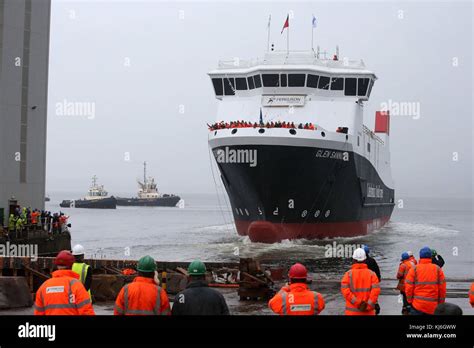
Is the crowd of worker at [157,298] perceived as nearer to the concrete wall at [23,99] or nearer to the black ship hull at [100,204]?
the concrete wall at [23,99]

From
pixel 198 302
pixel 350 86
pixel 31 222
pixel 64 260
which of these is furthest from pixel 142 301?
pixel 350 86

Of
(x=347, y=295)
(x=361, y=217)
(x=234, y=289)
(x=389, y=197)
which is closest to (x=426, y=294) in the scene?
(x=347, y=295)

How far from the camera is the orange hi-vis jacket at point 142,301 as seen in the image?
5.57 m

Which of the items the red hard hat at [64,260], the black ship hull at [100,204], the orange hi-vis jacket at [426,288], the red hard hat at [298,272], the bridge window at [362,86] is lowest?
the black ship hull at [100,204]

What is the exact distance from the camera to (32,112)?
25.8m

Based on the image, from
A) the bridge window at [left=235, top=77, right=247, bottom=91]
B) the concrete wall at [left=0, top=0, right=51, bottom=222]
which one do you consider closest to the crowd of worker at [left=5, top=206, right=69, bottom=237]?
the concrete wall at [left=0, top=0, right=51, bottom=222]

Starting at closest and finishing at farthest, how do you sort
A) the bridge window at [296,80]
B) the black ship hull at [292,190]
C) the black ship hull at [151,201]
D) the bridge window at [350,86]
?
the black ship hull at [292,190], the bridge window at [296,80], the bridge window at [350,86], the black ship hull at [151,201]

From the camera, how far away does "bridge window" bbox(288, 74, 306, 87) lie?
3061 centimetres

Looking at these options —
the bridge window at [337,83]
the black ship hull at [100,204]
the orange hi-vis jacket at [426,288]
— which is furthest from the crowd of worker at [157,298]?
the black ship hull at [100,204]

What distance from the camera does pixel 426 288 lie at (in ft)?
24.5

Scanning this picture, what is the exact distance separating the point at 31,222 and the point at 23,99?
5.52 metres

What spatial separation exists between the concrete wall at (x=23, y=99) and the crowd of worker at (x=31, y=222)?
1.12m

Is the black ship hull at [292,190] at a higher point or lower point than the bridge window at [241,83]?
lower

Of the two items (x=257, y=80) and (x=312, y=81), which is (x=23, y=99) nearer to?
(x=257, y=80)
